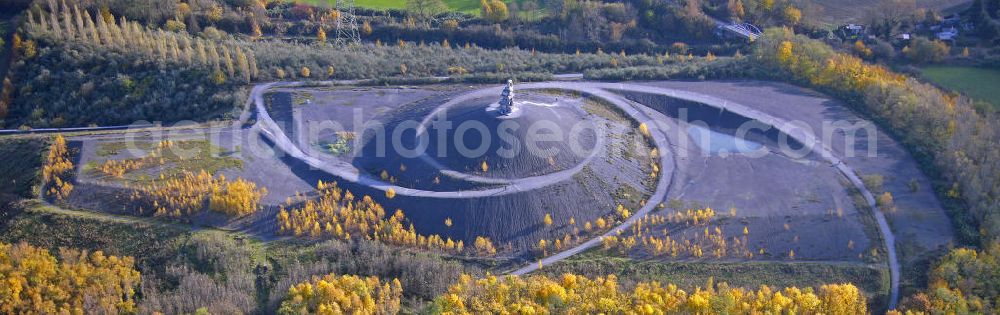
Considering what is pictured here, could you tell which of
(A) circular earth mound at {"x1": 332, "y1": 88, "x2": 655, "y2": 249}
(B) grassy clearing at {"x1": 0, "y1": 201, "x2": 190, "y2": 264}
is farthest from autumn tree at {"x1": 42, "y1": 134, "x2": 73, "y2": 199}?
(A) circular earth mound at {"x1": 332, "y1": 88, "x2": 655, "y2": 249}

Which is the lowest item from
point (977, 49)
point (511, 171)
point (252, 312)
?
point (252, 312)

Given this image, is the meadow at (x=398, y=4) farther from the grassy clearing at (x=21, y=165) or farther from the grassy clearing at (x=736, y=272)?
the grassy clearing at (x=736, y=272)

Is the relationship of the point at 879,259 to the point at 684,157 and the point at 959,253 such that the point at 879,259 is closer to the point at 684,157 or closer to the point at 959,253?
the point at 959,253

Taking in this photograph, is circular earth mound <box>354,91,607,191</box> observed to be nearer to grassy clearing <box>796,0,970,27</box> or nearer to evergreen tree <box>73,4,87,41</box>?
evergreen tree <box>73,4,87,41</box>

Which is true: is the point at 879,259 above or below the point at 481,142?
below

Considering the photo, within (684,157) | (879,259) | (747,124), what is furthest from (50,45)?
(879,259)

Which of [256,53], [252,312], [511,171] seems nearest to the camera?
[252,312]
